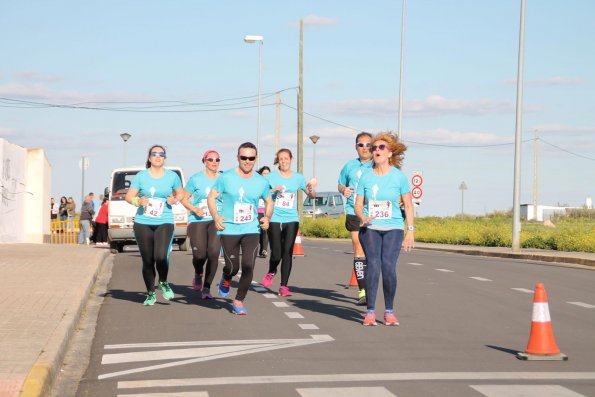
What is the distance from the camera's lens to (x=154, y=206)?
14.6 metres

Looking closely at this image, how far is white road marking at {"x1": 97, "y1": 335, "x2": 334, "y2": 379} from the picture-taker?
9969 mm

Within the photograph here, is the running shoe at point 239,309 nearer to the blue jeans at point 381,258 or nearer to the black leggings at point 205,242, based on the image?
the blue jeans at point 381,258

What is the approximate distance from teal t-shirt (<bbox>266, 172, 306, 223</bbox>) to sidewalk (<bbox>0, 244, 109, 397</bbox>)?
2727mm

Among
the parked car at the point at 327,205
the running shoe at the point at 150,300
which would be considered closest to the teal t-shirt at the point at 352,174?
the running shoe at the point at 150,300

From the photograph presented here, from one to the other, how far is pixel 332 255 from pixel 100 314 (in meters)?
15.2

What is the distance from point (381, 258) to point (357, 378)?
3.76m

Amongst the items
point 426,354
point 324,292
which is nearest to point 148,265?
point 324,292

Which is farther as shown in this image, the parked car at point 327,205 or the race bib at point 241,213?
the parked car at point 327,205

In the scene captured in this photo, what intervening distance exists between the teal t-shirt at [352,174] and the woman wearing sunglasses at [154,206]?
215cm

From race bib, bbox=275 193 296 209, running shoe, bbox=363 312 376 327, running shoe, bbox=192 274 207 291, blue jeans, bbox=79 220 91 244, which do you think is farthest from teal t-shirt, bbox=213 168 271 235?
blue jeans, bbox=79 220 91 244

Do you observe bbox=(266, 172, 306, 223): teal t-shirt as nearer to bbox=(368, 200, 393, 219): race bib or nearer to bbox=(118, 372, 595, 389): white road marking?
bbox=(368, 200, 393, 219): race bib

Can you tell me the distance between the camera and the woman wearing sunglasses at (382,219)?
12.6 m

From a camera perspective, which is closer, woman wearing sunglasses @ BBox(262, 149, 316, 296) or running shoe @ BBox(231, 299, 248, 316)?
running shoe @ BBox(231, 299, 248, 316)

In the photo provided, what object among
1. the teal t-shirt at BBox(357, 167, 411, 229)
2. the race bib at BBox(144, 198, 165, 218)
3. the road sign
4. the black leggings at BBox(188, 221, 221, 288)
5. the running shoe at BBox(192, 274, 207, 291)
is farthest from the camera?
the road sign
